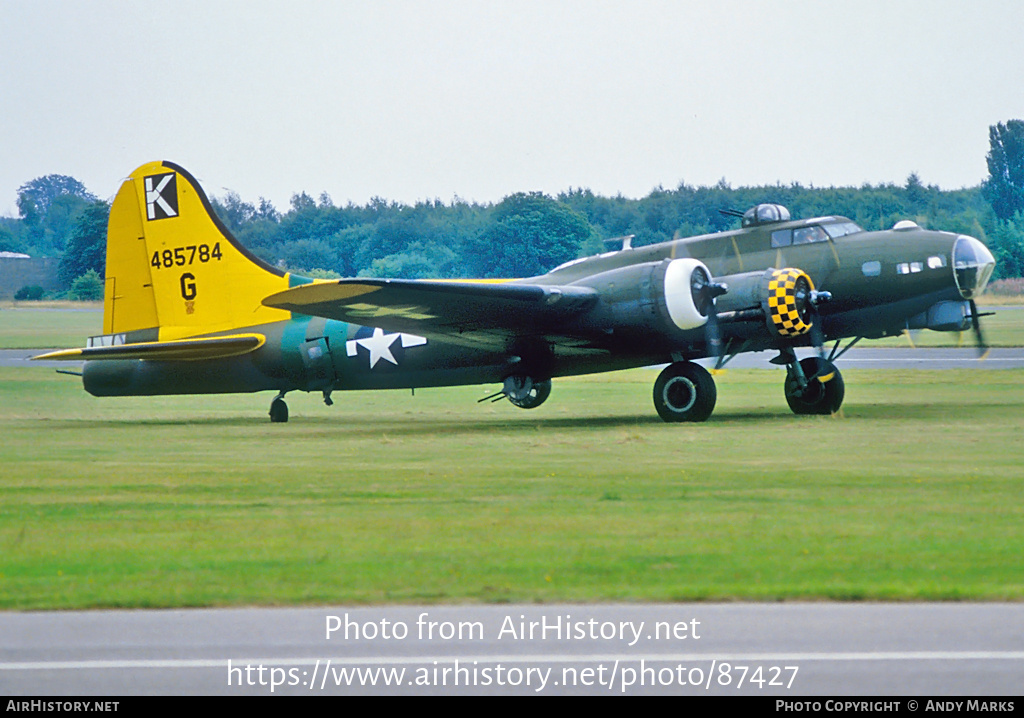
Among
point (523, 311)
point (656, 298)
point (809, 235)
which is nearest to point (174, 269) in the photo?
point (523, 311)

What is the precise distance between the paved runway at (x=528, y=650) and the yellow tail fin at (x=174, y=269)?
1768cm

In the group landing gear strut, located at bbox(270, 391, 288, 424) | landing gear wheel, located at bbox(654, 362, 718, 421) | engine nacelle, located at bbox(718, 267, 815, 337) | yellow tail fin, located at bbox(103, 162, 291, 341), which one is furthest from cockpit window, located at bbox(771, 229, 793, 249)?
landing gear strut, located at bbox(270, 391, 288, 424)

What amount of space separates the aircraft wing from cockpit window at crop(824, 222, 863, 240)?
4.57 m

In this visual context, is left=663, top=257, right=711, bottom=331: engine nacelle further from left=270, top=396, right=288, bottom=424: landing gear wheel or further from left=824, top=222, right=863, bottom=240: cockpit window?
left=270, top=396, right=288, bottom=424: landing gear wheel

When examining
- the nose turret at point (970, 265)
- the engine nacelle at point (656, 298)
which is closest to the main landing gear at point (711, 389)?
the engine nacelle at point (656, 298)

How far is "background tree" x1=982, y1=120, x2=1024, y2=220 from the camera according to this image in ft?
174

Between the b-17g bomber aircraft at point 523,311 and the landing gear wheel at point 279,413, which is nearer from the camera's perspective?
the b-17g bomber aircraft at point 523,311

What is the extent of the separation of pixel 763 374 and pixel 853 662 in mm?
33900

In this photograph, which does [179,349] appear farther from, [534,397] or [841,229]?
[841,229]

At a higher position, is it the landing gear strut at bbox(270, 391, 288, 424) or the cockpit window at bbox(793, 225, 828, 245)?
the cockpit window at bbox(793, 225, 828, 245)

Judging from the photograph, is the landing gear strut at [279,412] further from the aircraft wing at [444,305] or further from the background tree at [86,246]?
the background tree at [86,246]

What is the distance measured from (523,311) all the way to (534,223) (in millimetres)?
14612

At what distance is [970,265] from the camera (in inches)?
891

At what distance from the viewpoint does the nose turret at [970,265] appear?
22609mm
